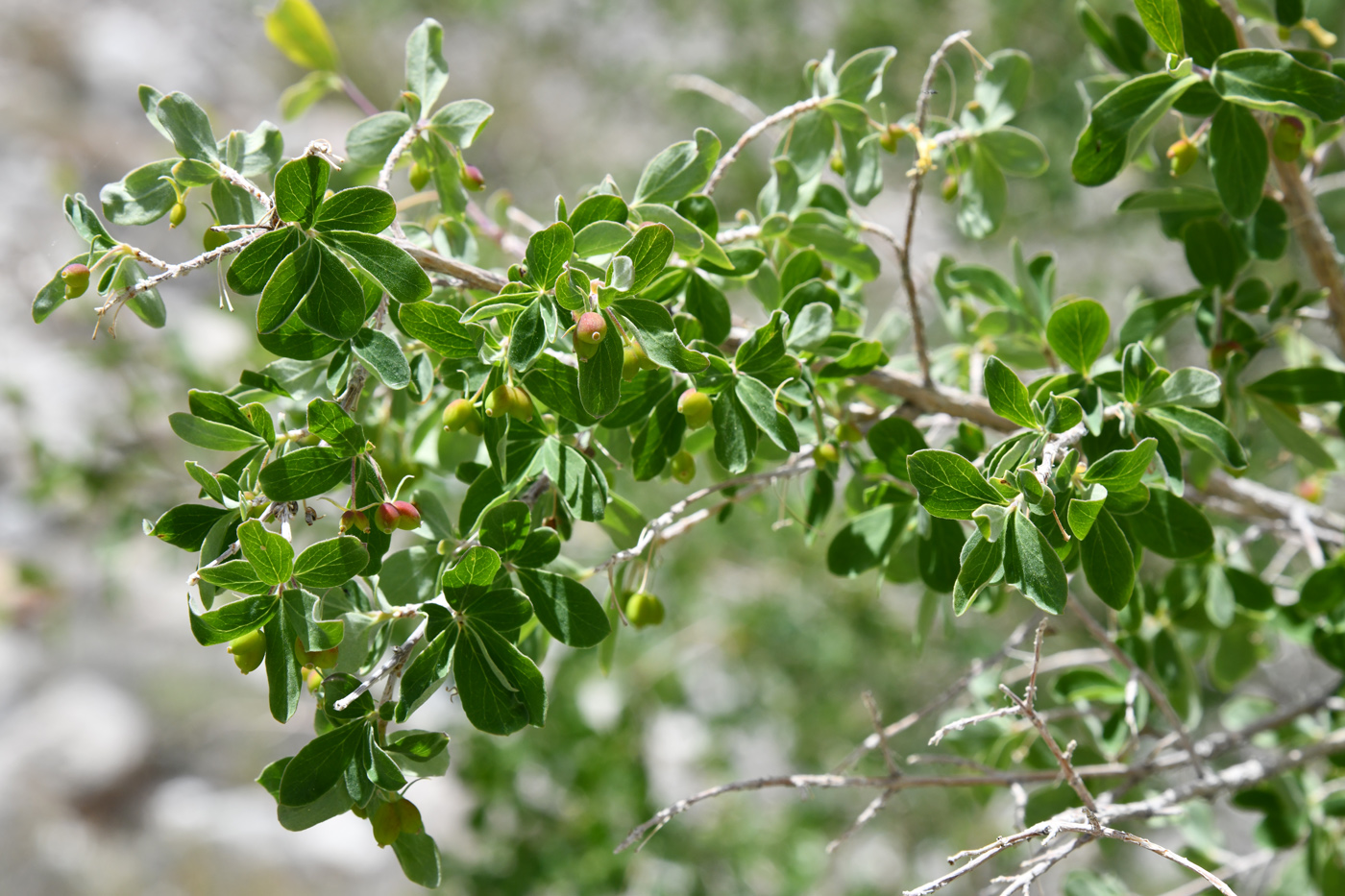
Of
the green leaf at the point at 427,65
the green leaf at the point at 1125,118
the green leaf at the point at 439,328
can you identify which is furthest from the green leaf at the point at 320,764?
the green leaf at the point at 1125,118

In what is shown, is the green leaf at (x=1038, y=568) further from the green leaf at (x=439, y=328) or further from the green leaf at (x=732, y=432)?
the green leaf at (x=439, y=328)

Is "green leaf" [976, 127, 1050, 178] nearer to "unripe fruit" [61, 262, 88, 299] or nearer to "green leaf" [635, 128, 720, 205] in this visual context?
"green leaf" [635, 128, 720, 205]

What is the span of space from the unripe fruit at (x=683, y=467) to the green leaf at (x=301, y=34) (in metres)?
0.57

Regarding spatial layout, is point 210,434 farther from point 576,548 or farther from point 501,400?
point 576,548

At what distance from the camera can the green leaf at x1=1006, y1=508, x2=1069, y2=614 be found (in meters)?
0.45

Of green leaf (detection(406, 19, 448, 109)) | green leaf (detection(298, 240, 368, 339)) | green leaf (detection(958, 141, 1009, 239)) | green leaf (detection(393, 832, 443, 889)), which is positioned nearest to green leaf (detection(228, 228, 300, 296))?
green leaf (detection(298, 240, 368, 339))

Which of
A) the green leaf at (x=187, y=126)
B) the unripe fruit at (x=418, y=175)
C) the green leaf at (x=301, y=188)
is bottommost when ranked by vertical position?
the unripe fruit at (x=418, y=175)

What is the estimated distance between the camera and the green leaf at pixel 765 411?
518 mm

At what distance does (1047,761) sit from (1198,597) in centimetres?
23

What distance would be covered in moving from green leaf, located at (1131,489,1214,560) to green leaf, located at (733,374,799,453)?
24 cm

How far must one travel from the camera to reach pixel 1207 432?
55cm

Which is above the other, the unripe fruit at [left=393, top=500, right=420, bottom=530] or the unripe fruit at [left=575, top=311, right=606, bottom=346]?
the unripe fruit at [left=575, top=311, right=606, bottom=346]

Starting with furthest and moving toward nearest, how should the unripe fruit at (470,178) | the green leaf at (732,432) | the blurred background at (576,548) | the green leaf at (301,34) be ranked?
the blurred background at (576,548)
the green leaf at (301,34)
the unripe fruit at (470,178)
the green leaf at (732,432)

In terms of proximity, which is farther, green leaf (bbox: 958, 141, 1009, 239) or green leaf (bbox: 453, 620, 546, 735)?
green leaf (bbox: 958, 141, 1009, 239)
